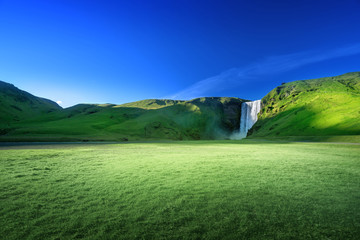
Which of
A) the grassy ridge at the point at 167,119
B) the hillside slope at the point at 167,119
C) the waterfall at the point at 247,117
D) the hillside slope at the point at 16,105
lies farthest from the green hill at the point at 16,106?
the waterfall at the point at 247,117

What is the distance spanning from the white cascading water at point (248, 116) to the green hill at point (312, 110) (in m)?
4.68

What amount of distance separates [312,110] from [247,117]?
39.7 meters

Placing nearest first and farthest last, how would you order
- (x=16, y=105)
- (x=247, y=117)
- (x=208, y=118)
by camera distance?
(x=247, y=117) < (x=208, y=118) < (x=16, y=105)

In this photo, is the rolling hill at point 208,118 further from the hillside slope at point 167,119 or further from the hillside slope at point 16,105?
the hillside slope at point 16,105

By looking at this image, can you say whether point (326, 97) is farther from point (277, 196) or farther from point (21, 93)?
point (21, 93)

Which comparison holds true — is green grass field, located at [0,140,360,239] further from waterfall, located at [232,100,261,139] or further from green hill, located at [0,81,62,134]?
green hill, located at [0,81,62,134]

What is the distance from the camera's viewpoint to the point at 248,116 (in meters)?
115

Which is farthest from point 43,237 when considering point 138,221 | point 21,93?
point 21,93

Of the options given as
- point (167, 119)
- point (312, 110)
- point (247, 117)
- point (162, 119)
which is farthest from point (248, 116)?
point (162, 119)

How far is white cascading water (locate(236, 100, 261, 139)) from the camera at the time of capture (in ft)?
359

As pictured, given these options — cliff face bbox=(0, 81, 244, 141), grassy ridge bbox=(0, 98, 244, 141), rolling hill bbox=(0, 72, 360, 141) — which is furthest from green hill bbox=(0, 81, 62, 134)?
grassy ridge bbox=(0, 98, 244, 141)

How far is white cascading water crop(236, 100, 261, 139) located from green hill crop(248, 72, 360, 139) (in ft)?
15.4

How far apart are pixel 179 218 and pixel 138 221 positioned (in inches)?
34.3

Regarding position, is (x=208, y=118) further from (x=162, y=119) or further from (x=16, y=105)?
A: (x=16, y=105)
